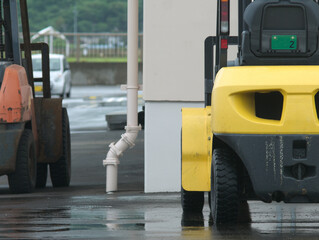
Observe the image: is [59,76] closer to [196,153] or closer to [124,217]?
[124,217]

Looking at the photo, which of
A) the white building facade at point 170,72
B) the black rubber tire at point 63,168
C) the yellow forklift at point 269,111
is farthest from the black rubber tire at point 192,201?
the black rubber tire at point 63,168

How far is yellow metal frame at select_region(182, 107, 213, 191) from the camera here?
922cm

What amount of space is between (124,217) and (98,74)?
39301 millimetres

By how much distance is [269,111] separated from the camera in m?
8.50

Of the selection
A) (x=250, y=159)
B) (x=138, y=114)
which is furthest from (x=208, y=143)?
(x=138, y=114)

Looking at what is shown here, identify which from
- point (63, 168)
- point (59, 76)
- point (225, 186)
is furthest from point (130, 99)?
point (59, 76)

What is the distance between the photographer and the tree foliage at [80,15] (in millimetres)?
72875

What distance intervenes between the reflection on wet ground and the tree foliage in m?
60.4

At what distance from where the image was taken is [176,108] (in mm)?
12648

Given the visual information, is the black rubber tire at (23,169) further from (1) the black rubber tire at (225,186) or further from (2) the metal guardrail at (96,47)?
(2) the metal guardrail at (96,47)

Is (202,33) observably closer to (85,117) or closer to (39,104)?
(39,104)

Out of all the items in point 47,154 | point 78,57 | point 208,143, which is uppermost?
point 208,143

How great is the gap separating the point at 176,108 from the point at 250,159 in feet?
14.4

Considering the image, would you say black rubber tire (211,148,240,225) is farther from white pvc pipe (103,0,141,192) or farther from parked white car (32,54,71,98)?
parked white car (32,54,71,98)
